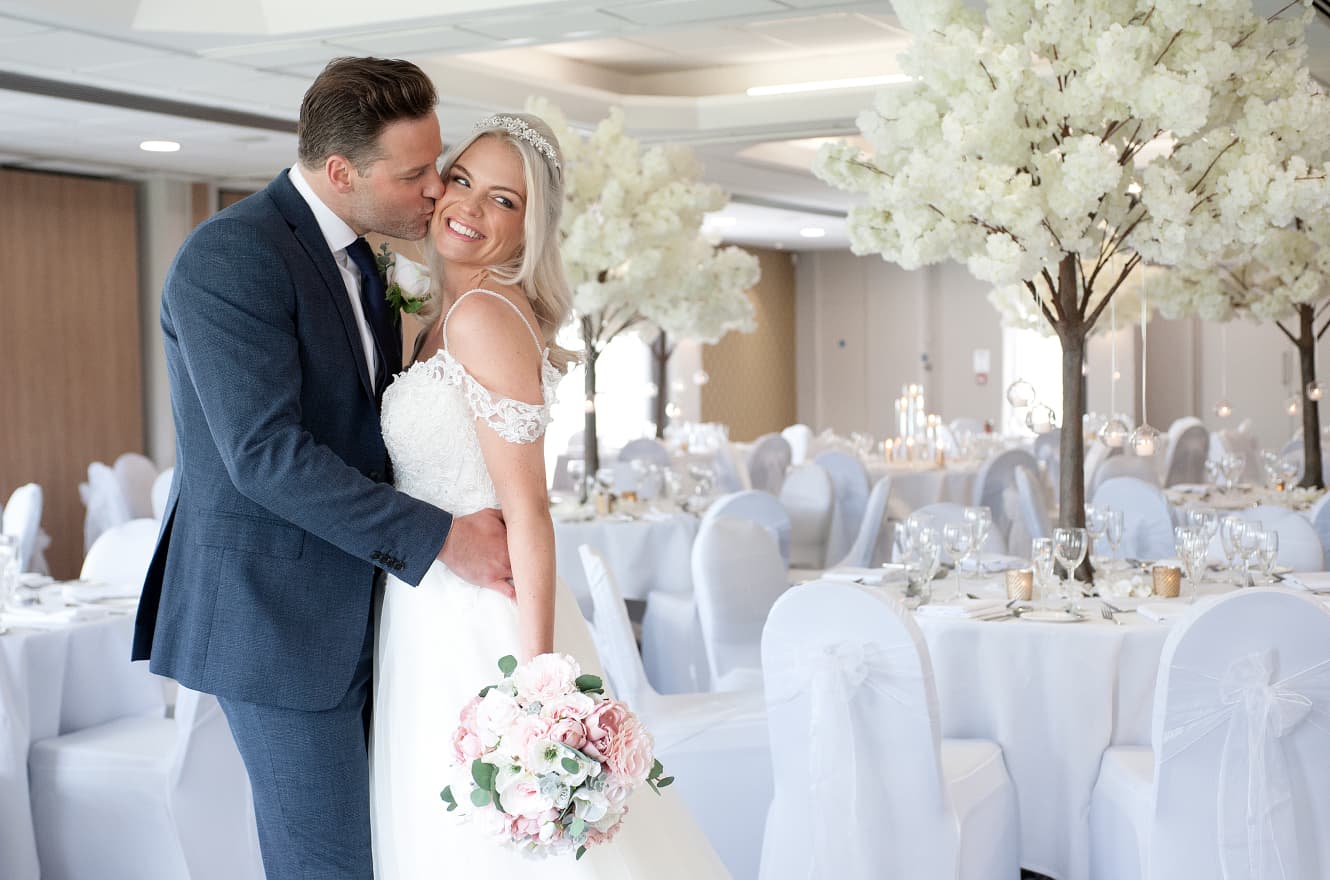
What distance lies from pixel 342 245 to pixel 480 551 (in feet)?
1.85

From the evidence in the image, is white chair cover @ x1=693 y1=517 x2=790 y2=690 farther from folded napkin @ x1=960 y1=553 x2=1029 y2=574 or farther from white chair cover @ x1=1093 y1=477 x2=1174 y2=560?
white chair cover @ x1=1093 y1=477 x2=1174 y2=560

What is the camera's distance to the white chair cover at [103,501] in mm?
9227

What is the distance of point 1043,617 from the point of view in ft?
13.0

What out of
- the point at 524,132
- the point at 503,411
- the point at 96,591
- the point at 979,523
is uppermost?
the point at 524,132

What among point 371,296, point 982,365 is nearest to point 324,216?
point 371,296

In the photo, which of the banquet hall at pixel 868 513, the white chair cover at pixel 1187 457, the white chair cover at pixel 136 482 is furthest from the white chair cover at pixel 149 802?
the white chair cover at pixel 1187 457

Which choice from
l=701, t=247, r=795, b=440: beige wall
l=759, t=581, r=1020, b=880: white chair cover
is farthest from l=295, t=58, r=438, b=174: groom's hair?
l=701, t=247, r=795, b=440: beige wall

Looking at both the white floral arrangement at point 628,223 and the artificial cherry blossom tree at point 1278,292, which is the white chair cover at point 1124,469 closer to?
the artificial cherry blossom tree at point 1278,292

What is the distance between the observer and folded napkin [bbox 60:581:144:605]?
15.6ft

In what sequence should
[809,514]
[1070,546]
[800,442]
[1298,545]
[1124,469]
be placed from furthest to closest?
[800,442] → [1124,469] → [809,514] → [1298,545] → [1070,546]

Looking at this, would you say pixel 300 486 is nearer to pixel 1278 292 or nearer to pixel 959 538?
pixel 959 538

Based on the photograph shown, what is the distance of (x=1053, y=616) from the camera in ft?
13.0

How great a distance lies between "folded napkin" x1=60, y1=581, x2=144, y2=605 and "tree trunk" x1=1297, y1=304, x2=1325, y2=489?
17.8 ft

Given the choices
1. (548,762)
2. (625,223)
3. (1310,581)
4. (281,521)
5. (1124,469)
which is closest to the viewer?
(548,762)
